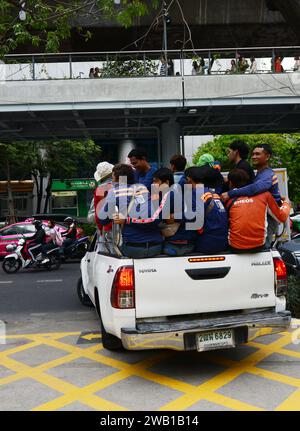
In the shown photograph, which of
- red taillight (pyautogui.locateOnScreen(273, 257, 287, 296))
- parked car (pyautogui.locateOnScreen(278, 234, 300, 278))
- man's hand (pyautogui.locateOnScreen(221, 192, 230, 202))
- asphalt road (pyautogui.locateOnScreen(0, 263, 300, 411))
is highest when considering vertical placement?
man's hand (pyautogui.locateOnScreen(221, 192, 230, 202))

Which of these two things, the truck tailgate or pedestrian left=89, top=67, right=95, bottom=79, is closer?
the truck tailgate

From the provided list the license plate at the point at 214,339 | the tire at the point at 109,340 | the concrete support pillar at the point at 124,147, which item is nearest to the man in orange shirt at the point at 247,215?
the license plate at the point at 214,339

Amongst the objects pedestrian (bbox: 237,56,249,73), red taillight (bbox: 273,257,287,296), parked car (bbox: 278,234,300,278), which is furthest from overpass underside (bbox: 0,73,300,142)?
red taillight (bbox: 273,257,287,296)

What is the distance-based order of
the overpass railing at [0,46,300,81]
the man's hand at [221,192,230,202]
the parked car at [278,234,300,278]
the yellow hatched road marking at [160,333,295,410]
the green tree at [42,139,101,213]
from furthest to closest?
the green tree at [42,139,101,213], the overpass railing at [0,46,300,81], the parked car at [278,234,300,278], the man's hand at [221,192,230,202], the yellow hatched road marking at [160,333,295,410]

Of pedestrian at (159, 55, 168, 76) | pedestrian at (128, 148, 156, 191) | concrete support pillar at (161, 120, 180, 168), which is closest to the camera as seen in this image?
pedestrian at (128, 148, 156, 191)

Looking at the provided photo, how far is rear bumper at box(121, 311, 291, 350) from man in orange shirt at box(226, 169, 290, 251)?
2.27 ft

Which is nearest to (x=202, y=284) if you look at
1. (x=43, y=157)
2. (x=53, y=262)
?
(x=53, y=262)

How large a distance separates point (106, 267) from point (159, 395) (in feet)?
4.35

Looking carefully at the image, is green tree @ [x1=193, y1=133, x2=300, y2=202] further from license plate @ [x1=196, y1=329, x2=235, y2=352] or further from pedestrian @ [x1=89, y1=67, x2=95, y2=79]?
license plate @ [x1=196, y1=329, x2=235, y2=352]

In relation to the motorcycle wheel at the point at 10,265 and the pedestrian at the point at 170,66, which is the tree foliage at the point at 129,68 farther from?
the motorcycle wheel at the point at 10,265

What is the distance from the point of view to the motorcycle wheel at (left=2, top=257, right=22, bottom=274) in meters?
12.9

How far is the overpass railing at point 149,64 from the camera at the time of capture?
1336 centimetres

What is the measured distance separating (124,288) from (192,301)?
2.13 ft
